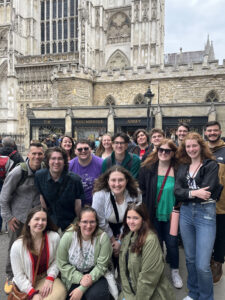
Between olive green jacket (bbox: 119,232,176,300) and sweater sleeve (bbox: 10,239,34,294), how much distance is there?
3.45 feet

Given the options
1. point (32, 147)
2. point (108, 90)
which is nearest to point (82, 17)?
point (108, 90)

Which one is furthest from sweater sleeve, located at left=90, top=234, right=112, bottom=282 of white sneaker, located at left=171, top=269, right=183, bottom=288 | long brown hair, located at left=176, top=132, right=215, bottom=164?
long brown hair, located at left=176, top=132, right=215, bottom=164

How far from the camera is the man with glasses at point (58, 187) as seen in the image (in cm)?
305

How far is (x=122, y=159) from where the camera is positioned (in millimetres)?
3787

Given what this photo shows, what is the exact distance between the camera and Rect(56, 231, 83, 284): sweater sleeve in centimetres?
266

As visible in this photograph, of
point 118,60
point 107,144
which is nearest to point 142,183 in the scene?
point 107,144

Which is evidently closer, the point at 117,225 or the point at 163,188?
the point at 117,225

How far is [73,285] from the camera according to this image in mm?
2672

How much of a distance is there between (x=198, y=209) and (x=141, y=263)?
0.89 meters

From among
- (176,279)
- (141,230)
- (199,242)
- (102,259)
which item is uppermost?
(141,230)

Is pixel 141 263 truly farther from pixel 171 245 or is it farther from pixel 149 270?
pixel 171 245

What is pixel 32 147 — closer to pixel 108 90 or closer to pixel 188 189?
pixel 188 189

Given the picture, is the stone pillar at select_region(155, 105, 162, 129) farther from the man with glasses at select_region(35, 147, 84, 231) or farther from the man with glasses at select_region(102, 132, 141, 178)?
the man with glasses at select_region(35, 147, 84, 231)

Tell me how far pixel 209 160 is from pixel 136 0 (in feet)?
110
